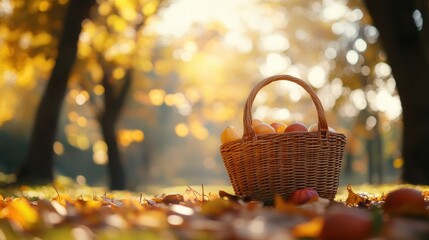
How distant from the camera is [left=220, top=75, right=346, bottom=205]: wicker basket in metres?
3.68

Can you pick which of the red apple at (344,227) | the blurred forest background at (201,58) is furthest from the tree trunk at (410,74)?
the red apple at (344,227)

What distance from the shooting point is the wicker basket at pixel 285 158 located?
12.1ft

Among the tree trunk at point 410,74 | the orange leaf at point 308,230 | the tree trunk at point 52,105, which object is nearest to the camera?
the orange leaf at point 308,230

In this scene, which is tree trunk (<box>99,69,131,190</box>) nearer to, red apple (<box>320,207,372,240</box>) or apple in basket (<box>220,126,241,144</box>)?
apple in basket (<box>220,126,241,144</box>)

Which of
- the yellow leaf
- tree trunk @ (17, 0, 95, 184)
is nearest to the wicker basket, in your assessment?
the yellow leaf

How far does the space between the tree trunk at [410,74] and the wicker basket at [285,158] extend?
→ 17.6ft

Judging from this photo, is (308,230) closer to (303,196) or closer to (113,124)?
(303,196)

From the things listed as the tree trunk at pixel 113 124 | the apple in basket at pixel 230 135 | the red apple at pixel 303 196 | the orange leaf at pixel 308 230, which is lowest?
the tree trunk at pixel 113 124

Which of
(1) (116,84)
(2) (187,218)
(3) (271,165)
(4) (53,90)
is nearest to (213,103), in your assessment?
(1) (116,84)

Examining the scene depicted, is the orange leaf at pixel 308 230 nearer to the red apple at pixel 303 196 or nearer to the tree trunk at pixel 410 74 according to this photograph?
the red apple at pixel 303 196

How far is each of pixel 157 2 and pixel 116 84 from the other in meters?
2.72

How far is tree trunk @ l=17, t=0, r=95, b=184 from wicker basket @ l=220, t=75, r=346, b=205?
28.7 ft

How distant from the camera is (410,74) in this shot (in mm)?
8805

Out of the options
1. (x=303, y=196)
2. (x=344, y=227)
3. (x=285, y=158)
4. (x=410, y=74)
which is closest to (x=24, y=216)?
(x=344, y=227)
